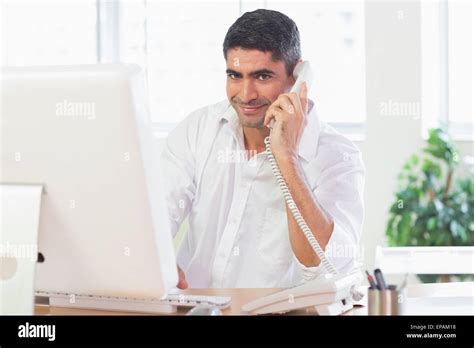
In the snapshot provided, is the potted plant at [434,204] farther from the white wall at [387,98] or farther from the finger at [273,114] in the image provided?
the finger at [273,114]

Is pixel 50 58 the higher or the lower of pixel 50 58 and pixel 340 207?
the higher

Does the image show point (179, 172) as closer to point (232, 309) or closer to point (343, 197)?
point (343, 197)

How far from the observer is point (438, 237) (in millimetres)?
3613

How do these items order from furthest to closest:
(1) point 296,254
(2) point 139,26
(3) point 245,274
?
1. (2) point 139,26
2. (3) point 245,274
3. (1) point 296,254

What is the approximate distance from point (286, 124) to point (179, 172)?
0.44m

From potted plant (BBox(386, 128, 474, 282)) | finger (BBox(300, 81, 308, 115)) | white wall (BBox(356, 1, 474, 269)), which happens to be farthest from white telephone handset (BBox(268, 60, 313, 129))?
white wall (BBox(356, 1, 474, 269))

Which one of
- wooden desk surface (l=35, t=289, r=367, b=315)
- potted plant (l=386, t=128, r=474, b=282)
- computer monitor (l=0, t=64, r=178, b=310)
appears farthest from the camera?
potted plant (l=386, t=128, r=474, b=282)

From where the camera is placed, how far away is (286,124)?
5.87 feet

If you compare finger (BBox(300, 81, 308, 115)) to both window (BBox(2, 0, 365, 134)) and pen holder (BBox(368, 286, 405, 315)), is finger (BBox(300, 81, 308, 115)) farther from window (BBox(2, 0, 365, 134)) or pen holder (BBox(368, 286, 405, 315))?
window (BBox(2, 0, 365, 134))

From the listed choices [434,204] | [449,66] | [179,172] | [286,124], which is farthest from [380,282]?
[449,66]

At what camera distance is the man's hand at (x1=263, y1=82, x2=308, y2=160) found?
179 centimetres
